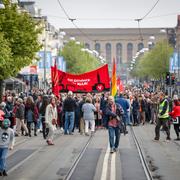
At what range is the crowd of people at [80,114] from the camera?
24.5 metres

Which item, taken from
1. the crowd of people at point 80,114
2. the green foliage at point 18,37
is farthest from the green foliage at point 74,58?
the green foliage at point 18,37

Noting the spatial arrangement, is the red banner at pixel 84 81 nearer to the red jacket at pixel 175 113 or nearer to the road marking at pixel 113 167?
the red jacket at pixel 175 113

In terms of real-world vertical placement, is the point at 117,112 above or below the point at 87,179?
above

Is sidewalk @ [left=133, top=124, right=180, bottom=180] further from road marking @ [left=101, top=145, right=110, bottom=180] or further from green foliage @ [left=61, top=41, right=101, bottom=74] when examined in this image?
green foliage @ [left=61, top=41, right=101, bottom=74]

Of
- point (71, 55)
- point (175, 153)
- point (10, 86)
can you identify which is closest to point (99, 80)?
point (175, 153)

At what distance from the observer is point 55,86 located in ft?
117

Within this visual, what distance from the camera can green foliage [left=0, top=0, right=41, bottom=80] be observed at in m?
41.2

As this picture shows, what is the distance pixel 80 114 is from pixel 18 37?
8.46 metres

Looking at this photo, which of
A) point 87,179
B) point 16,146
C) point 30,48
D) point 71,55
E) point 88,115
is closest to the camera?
point 87,179

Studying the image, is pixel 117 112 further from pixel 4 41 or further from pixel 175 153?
pixel 4 41

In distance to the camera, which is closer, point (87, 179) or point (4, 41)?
point (87, 179)

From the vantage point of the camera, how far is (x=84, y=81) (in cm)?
3719

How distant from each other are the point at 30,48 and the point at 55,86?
8.19 meters

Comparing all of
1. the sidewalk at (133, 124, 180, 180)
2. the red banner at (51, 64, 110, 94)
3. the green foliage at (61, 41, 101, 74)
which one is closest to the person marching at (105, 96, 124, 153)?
the sidewalk at (133, 124, 180, 180)
